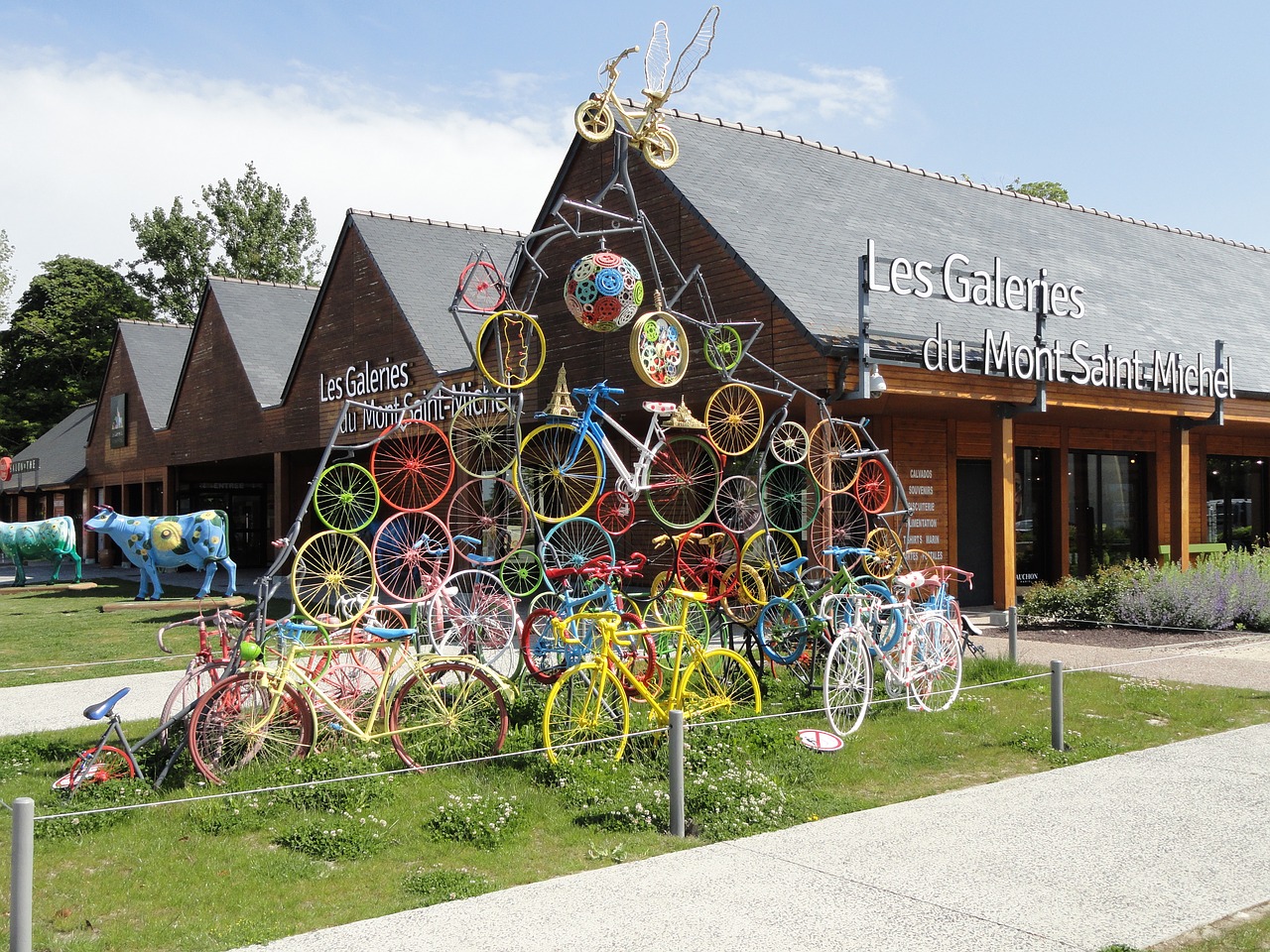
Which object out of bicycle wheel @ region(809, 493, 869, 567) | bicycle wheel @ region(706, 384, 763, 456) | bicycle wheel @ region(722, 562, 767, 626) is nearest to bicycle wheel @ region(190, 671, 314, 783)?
bicycle wheel @ region(722, 562, 767, 626)

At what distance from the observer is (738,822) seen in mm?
6926

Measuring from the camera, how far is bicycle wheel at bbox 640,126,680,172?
1149cm

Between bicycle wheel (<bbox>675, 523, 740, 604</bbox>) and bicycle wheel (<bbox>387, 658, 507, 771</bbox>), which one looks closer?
bicycle wheel (<bbox>387, 658, 507, 771</bbox>)

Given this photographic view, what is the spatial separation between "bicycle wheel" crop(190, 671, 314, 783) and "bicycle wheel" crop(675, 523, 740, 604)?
11.5ft

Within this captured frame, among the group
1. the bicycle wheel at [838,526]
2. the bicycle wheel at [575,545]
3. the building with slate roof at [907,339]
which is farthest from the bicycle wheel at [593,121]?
the bicycle wheel at [838,526]

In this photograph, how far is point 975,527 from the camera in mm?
19984

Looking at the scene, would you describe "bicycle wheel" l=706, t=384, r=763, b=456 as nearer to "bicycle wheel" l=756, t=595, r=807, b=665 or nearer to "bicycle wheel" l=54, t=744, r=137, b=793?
"bicycle wheel" l=756, t=595, r=807, b=665

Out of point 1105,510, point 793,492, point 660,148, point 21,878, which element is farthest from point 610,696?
point 1105,510

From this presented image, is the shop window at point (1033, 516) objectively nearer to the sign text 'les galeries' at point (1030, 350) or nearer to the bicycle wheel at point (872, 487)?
the sign text 'les galeries' at point (1030, 350)

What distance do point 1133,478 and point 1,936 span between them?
2226cm

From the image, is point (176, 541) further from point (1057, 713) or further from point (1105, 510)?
point (1057, 713)

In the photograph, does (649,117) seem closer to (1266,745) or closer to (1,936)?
(1266,745)

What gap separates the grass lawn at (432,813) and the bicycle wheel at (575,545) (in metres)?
1.40

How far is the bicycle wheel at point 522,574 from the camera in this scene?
430 inches
